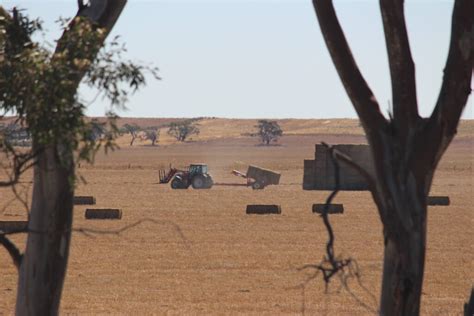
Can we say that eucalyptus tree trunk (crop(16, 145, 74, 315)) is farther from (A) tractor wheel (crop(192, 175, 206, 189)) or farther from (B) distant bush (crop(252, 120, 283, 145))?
(B) distant bush (crop(252, 120, 283, 145))

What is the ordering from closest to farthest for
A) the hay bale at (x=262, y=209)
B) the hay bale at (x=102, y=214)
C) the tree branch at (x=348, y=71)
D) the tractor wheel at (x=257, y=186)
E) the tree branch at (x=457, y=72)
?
the tree branch at (x=457, y=72)
the tree branch at (x=348, y=71)
the hay bale at (x=102, y=214)
the hay bale at (x=262, y=209)
the tractor wheel at (x=257, y=186)

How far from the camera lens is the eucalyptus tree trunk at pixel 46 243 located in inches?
566

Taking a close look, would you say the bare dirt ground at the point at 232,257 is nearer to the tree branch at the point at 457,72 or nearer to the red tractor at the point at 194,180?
the red tractor at the point at 194,180

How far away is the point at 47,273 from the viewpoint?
47.6ft

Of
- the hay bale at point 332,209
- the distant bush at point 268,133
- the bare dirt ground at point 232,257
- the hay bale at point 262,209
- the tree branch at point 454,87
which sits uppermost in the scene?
the distant bush at point 268,133

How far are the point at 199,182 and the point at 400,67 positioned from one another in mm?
52222

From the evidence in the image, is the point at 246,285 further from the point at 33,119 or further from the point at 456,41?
the point at 33,119

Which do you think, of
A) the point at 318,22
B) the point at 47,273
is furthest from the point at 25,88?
the point at 318,22

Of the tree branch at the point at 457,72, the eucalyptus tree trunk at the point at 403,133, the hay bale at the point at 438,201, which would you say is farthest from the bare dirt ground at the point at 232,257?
the tree branch at the point at 457,72

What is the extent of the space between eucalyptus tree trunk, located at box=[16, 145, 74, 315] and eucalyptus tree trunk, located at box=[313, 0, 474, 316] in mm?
3871

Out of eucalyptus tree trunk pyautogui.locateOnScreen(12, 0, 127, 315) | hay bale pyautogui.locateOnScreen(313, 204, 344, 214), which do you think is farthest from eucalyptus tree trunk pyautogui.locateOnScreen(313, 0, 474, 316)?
hay bale pyautogui.locateOnScreen(313, 204, 344, 214)

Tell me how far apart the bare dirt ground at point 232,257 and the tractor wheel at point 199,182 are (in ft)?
12.2

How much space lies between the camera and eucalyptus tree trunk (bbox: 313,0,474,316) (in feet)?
46.6

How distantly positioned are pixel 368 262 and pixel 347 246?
13.2ft
